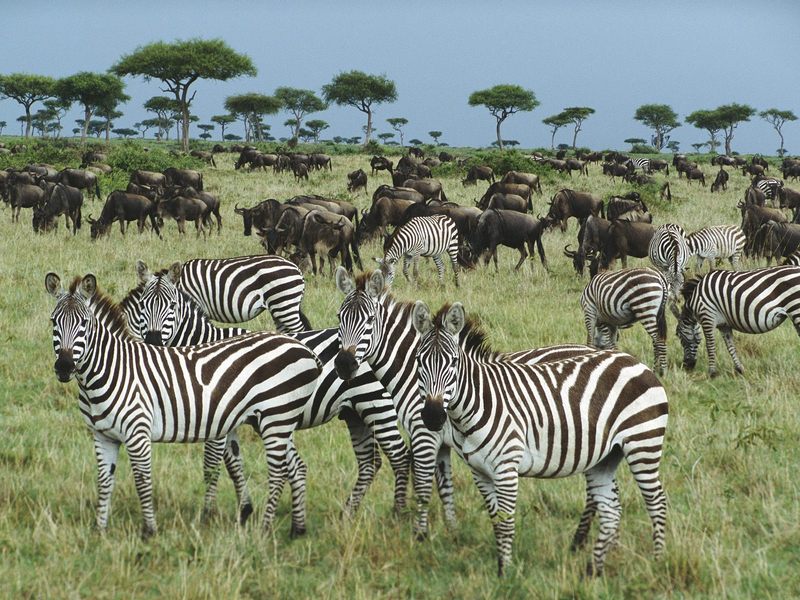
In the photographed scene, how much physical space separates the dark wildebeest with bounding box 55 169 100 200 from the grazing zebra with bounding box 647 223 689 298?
69.1ft

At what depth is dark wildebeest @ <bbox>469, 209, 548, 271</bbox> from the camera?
58.5ft

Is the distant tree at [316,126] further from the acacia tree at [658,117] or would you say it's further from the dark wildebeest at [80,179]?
the dark wildebeest at [80,179]

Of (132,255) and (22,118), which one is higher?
(22,118)

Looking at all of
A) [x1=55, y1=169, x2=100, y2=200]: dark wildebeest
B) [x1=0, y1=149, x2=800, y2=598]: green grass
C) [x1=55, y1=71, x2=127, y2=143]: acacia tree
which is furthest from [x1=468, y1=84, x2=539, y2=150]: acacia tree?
[x1=0, y1=149, x2=800, y2=598]: green grass

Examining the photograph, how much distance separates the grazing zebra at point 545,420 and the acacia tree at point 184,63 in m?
55.7

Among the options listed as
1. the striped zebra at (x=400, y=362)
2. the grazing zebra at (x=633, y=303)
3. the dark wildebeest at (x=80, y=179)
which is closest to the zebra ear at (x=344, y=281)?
the striped zebra at (x=400, y=362)

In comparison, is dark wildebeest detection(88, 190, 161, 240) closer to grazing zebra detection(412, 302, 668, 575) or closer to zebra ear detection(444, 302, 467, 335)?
grazing zebra detection(412, 302, 668, 575)

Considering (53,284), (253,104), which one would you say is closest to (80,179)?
(53,284)

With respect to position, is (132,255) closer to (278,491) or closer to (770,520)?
(278,491)

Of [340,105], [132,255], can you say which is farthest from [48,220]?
[340,105]

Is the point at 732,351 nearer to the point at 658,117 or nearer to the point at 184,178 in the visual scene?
the point at 184,178

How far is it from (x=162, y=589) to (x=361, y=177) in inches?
1182

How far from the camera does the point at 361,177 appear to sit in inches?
1331

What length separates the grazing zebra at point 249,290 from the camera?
32.9 feet
